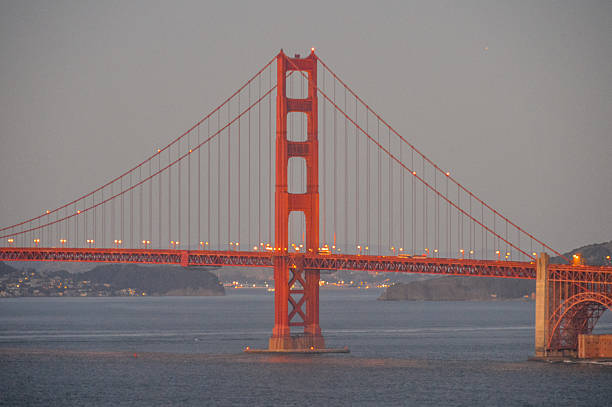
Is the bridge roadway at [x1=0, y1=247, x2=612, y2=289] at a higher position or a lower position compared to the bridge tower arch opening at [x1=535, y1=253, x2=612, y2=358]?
higher

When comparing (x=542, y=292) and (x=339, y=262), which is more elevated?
(x=339, y=262)

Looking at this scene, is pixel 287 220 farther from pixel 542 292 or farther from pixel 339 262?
pixel 542 292

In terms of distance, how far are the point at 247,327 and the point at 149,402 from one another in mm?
85378

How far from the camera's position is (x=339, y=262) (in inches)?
3649

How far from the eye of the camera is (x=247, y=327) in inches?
6147

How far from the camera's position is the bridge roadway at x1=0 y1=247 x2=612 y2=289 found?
85.0m

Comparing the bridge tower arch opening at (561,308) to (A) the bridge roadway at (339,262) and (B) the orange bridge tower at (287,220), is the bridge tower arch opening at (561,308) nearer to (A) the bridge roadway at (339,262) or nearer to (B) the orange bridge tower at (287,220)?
(A) the bridge roadway at (339,262)

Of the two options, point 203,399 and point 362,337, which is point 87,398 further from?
point 362,337

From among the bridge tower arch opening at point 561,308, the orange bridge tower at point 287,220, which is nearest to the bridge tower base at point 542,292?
the bridge tower arch opening at point 561,308

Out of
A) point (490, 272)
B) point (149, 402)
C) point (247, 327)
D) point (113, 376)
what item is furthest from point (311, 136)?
point (247, 327)

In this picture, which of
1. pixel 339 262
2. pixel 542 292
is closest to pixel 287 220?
pixel 339 262

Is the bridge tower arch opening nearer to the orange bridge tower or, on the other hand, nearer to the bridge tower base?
the bridge tower base

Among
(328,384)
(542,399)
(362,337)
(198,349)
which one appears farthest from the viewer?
(362,337)

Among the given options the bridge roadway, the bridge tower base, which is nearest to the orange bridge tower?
the bridge roadway
